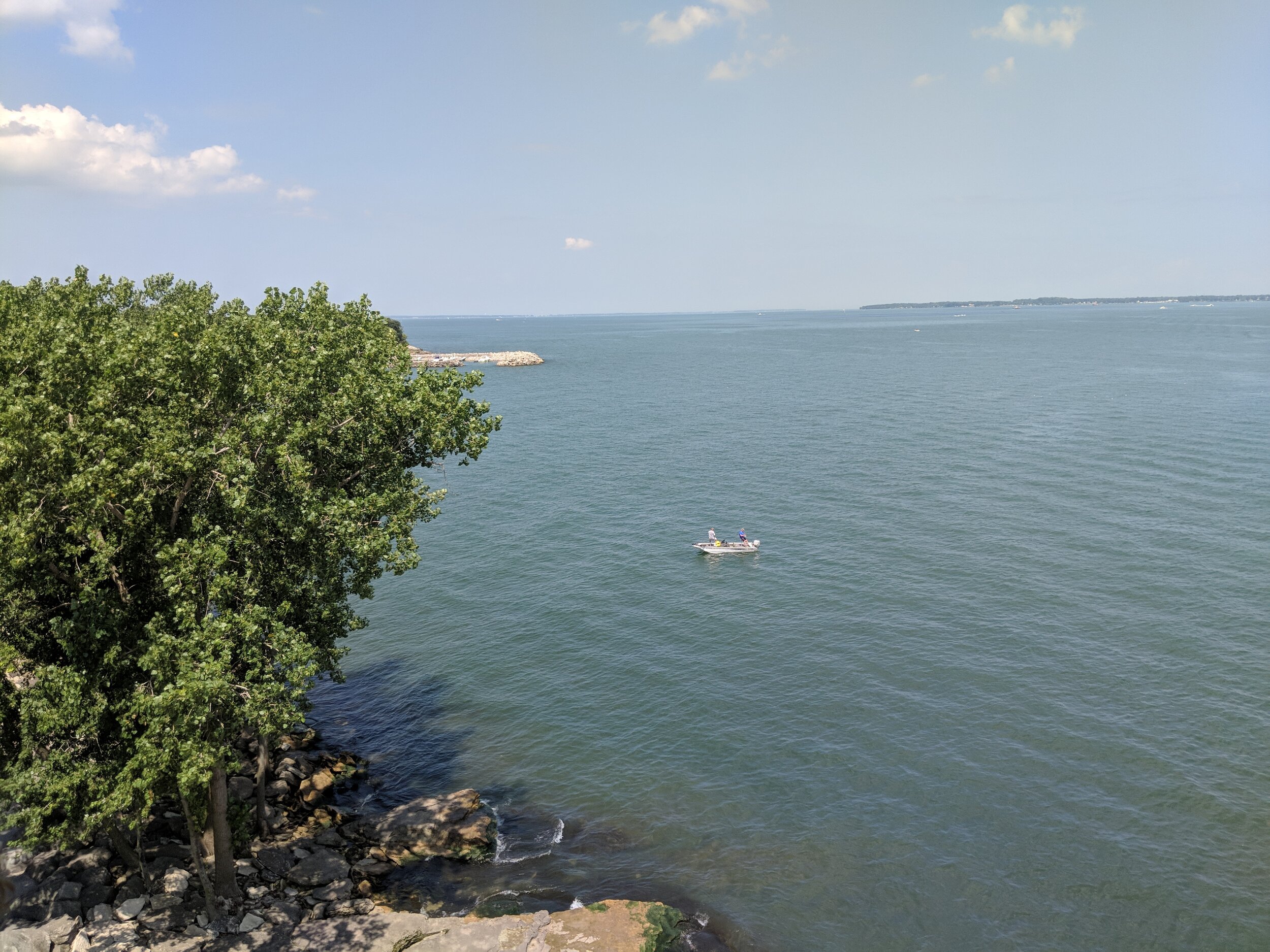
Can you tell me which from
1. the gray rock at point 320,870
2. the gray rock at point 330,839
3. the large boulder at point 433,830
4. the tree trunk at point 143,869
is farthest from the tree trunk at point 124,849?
the large boulder at point 433,830

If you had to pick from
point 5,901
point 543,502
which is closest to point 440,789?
point 5,901

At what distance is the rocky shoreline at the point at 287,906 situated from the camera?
1041 inches

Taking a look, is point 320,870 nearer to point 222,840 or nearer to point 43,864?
point 222,840

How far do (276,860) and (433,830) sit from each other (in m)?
5.87

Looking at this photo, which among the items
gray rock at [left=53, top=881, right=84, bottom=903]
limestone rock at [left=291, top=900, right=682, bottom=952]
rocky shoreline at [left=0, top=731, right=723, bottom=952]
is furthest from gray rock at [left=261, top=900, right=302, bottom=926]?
gray rock at [left=53, top=881, right=84, bottom=903]

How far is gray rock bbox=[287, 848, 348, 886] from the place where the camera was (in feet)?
101

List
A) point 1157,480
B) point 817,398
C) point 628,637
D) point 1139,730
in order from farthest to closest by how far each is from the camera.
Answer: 1. point 817,398
2. point 1157,480
3. point 628,637
4. point 1139,730

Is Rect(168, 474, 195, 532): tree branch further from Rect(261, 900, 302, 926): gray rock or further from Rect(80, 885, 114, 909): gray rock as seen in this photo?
Rect(261, 900, 302, 926): gray rock

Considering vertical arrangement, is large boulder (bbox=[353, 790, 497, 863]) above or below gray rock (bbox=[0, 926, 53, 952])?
below

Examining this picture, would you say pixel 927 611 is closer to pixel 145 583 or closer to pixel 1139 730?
pixel 1139 730

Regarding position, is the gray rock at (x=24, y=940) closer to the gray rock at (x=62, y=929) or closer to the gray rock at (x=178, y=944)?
the gray rock at (x=62, y=929)

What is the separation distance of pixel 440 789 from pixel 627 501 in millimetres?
46058

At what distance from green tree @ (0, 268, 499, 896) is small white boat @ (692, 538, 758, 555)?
127ft

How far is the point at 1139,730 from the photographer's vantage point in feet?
133
